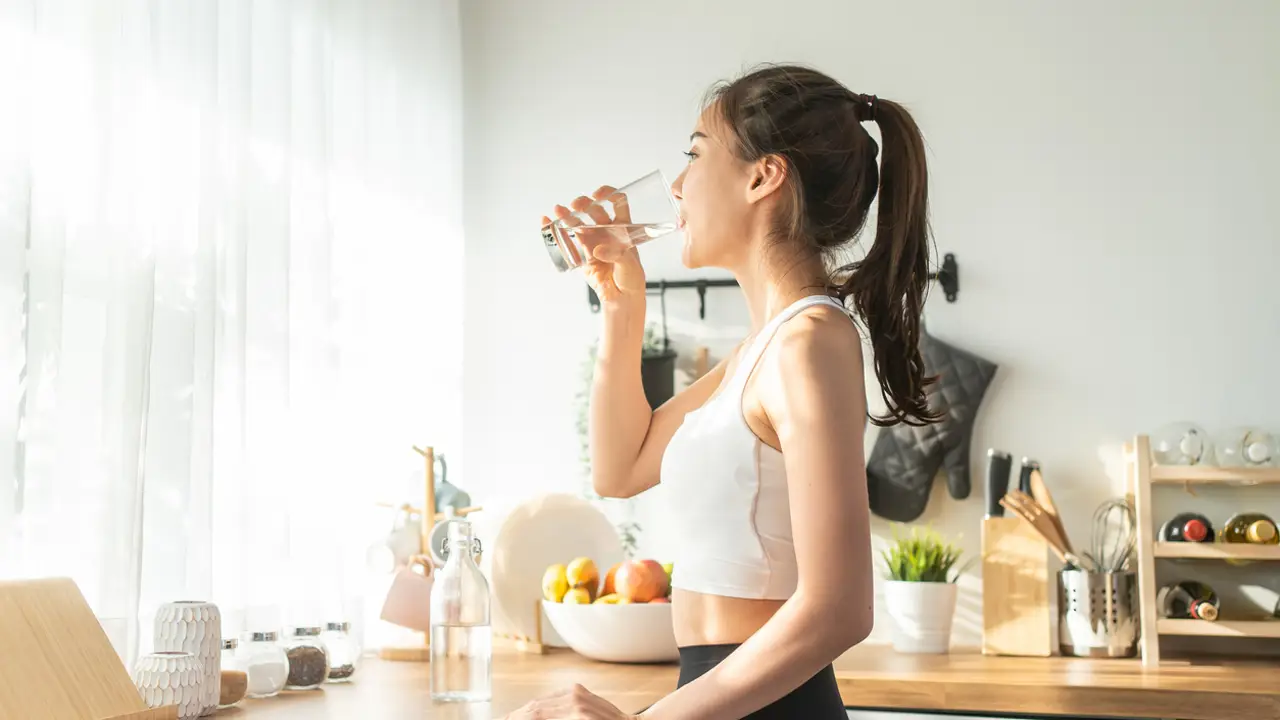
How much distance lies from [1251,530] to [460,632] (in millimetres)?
1536

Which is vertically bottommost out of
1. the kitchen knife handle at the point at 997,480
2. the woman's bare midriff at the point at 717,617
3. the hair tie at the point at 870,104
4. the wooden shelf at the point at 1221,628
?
the wooden shelf at the point at 1221,628

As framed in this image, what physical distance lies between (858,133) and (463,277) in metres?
1.88

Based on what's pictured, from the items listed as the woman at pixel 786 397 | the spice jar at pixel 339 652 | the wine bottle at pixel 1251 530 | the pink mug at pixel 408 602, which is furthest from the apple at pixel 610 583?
the wine bottle at pixel 1251 530

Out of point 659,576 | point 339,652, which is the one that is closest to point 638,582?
point 659,576

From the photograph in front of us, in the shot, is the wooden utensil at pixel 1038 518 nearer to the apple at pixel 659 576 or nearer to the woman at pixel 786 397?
the apple at pixel 659 576

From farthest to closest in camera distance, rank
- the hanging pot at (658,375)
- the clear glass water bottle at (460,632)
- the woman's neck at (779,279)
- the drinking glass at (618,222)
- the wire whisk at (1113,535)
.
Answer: the hanging pot at (658,375), the wire whisk at (1113,535), the clear glass water bottle at (460,632), the drinking glass at (618,222), the woman's neck at (779,279)

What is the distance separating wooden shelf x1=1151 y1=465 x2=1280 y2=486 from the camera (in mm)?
2223

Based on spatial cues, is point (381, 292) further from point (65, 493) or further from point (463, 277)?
point (65, 493)

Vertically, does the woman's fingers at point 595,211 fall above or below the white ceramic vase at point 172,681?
above

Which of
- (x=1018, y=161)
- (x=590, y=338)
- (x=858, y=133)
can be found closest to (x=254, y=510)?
(x=590, y=338)

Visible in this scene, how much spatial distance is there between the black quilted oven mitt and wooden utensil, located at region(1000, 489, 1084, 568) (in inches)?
6.6

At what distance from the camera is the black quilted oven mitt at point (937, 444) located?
97.6 inches

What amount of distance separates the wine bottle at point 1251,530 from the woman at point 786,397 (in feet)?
4.57

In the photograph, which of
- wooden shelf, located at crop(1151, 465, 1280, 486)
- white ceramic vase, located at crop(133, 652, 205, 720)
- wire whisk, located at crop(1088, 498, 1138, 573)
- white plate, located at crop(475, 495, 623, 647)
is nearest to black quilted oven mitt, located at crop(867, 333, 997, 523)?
wire whisk, located at crop(1088, 498, 1138, 573)
